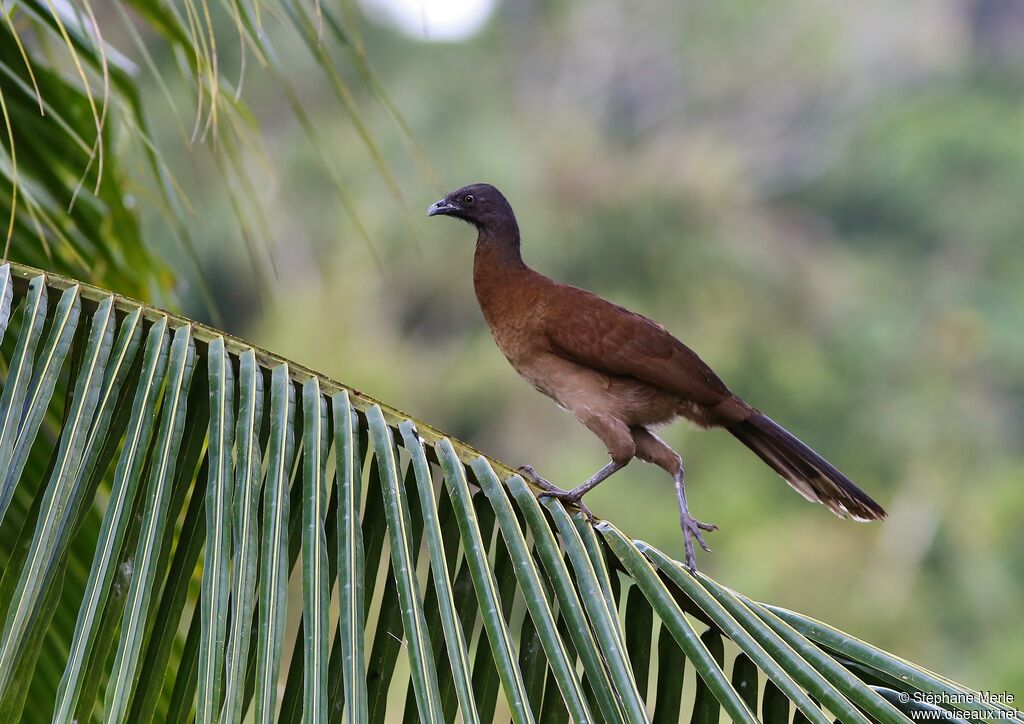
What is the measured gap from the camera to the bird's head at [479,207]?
9.33 feet

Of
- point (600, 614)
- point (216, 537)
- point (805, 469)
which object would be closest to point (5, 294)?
point (216, 537)

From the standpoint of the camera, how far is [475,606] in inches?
60.5

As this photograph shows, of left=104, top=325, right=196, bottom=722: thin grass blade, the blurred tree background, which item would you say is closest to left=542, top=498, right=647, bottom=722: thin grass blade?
left=104, top=325, right=196, bottom=722: thin grass blade

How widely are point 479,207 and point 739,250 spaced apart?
1234 cm

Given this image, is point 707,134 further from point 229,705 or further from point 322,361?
point 229,705

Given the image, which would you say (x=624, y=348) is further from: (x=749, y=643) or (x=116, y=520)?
(x=116, y=520)

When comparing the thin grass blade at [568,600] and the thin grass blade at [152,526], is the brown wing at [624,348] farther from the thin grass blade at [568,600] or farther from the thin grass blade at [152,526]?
the thin grass blade at [152,526]

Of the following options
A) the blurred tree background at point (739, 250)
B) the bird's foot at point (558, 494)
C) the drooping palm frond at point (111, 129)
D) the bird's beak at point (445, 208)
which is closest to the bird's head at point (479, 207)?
the bird's beak at point (445, 208)

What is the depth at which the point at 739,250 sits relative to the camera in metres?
14.9

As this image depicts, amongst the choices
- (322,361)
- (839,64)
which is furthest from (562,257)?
(839,64)

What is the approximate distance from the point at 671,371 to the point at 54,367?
4.54ft

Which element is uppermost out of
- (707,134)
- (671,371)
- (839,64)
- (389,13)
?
(839,64)

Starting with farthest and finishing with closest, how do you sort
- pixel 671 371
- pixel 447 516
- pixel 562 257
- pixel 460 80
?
pixel 460 80 → pixel 562 257 → pixel 671 371 → pixel 447 516

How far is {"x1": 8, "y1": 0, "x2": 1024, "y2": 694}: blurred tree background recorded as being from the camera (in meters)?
12.0
